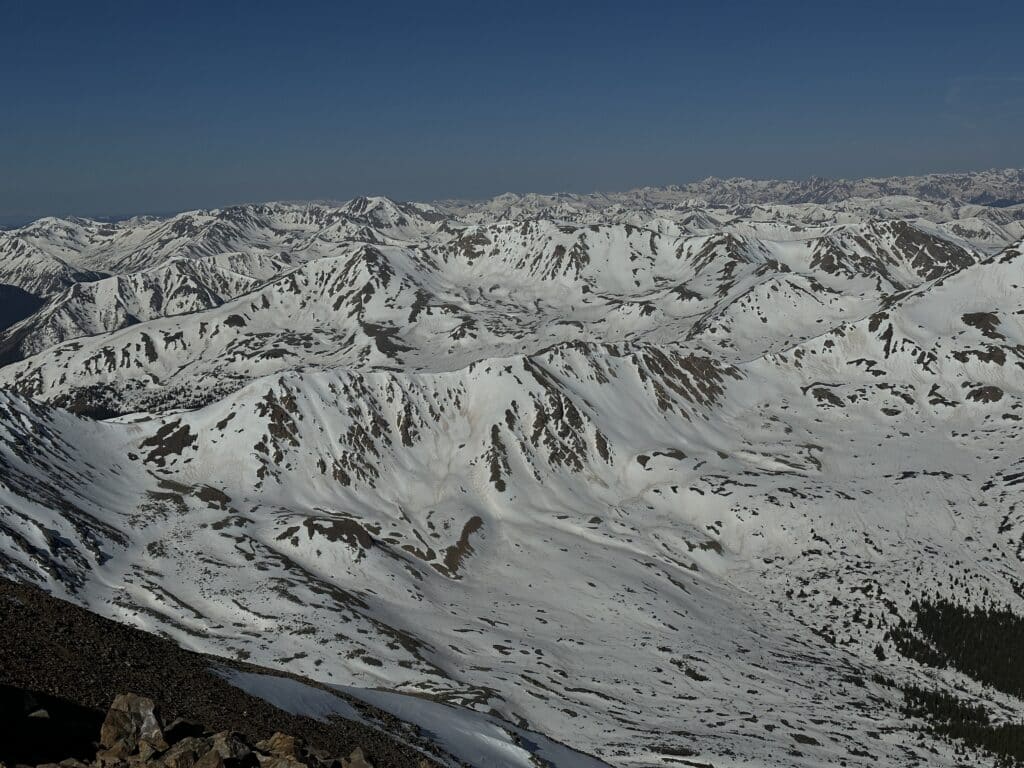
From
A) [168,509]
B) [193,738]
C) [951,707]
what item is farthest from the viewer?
[168,509]

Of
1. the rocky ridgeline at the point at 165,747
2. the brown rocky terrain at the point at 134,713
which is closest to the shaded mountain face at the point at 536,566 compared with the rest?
the brown rocky terrain at the point at 134,713

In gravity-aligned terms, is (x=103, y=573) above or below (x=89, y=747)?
below

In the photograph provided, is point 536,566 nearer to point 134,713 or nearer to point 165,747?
point 134,713

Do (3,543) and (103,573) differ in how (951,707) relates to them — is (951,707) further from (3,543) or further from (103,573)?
(3,543)

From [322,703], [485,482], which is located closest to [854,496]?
[485,482]

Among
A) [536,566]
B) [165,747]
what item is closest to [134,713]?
[165,747]

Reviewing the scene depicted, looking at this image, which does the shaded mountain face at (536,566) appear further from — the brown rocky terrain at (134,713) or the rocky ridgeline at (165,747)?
the rocky ridgeline at (165,747)

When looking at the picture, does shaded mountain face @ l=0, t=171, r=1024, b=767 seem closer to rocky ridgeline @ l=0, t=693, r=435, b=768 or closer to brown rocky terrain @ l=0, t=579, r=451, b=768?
brown rocky terrain @ l=0, t=579, r=451, b=768

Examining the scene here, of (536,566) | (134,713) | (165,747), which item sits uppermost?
(134,713)

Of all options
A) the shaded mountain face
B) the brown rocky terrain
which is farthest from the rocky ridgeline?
the shaded mountain face
